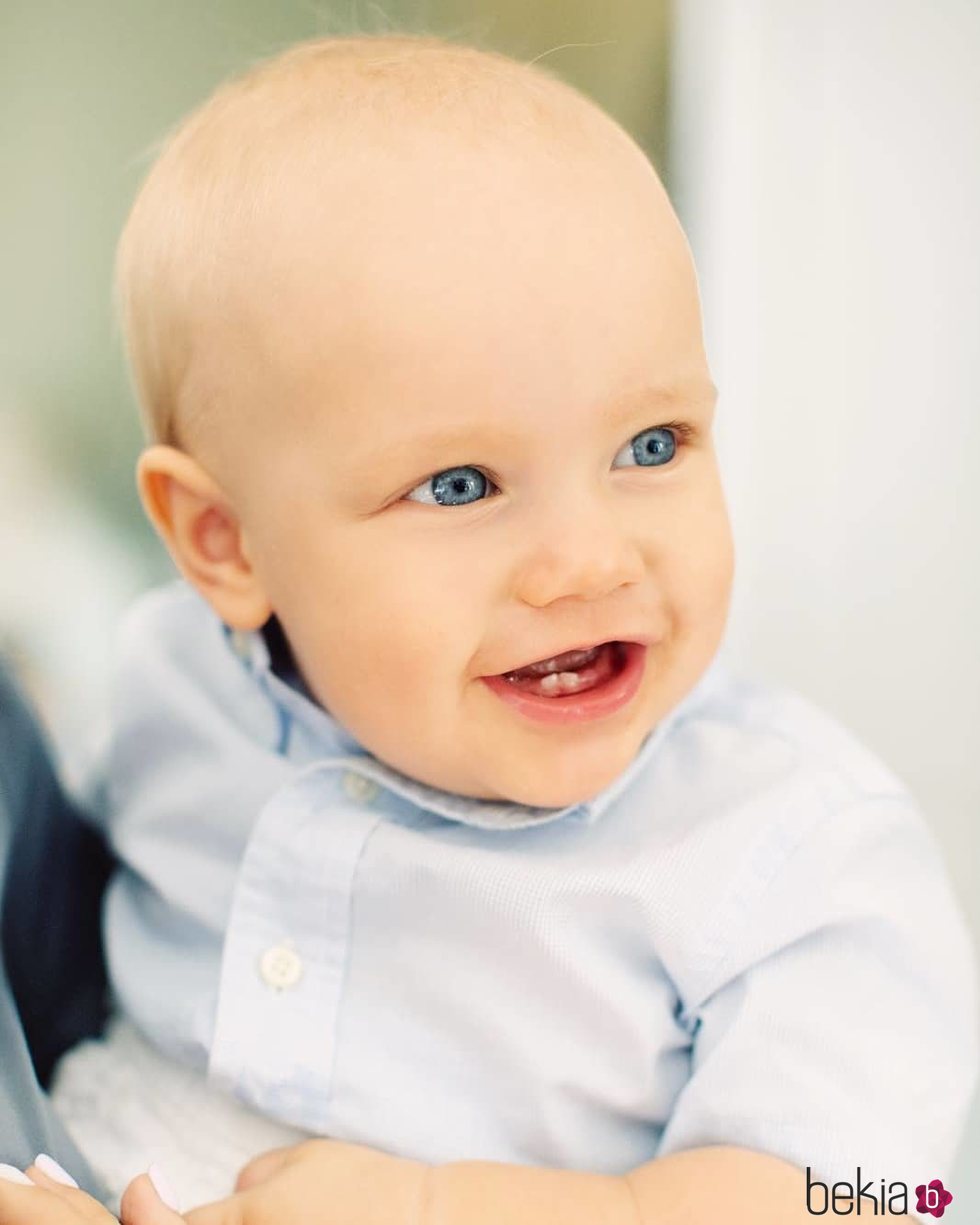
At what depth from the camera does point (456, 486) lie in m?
0.68

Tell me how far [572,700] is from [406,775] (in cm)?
12

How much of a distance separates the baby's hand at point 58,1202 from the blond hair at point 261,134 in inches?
15.1

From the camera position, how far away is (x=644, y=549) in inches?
27.1

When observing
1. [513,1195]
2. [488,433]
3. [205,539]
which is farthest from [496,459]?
[513,1195]

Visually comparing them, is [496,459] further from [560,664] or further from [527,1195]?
[527,1195]

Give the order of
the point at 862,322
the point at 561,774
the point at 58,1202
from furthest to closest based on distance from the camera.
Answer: the point at 862,322
the point at 561,774
the point at 58,1202

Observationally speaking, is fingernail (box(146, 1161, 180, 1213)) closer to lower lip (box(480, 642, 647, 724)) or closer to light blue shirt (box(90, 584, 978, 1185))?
light blue shirt (box(90, 584, 978, 1185))

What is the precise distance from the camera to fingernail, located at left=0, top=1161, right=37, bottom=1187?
1.92 ft

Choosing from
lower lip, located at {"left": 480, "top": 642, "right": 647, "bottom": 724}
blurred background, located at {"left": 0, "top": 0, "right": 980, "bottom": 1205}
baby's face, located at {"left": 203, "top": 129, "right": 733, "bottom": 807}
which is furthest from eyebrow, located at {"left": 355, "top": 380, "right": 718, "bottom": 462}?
blurred background, located at {"left": 0, "top": 0, "right": 980, "bottom": 1205}

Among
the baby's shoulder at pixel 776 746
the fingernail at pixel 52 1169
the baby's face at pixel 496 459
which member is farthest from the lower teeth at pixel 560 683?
the fingernail at pixel 52 1169

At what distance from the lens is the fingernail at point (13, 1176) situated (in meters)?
0.58

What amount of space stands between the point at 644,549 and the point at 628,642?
5cm

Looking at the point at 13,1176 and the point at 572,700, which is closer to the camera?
the point at 13,1176

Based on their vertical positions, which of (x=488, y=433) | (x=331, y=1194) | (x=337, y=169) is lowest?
(x=331, y=1194)
